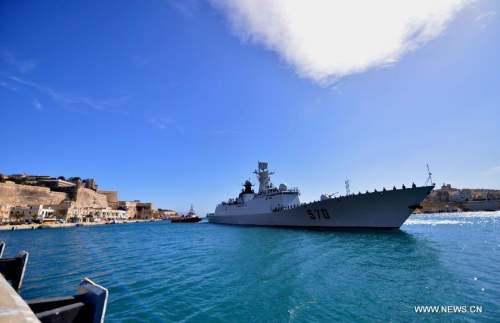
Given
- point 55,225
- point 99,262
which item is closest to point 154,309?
point 99,262

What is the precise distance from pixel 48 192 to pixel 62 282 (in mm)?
103967

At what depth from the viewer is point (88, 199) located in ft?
340

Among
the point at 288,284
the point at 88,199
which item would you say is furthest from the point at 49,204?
the point at 288,284

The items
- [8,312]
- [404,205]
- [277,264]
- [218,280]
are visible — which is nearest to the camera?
[8,312]

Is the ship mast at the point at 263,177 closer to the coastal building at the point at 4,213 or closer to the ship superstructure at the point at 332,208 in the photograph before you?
the ship superstructure at the point at 332,208

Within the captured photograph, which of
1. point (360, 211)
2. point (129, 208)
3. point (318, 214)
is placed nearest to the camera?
point (360, 211)

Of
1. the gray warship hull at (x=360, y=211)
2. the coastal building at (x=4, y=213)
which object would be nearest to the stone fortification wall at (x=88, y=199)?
the coastal building at (x=4, y=213)

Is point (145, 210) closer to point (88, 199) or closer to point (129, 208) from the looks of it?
point (129, 208)

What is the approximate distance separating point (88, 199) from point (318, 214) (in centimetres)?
11449

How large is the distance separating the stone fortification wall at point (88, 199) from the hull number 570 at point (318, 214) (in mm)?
105179

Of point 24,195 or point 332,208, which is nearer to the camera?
point 332,208

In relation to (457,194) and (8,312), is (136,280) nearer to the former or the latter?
(8,312)

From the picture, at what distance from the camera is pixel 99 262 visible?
49.8 feet

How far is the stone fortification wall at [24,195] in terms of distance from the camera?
72312mm
